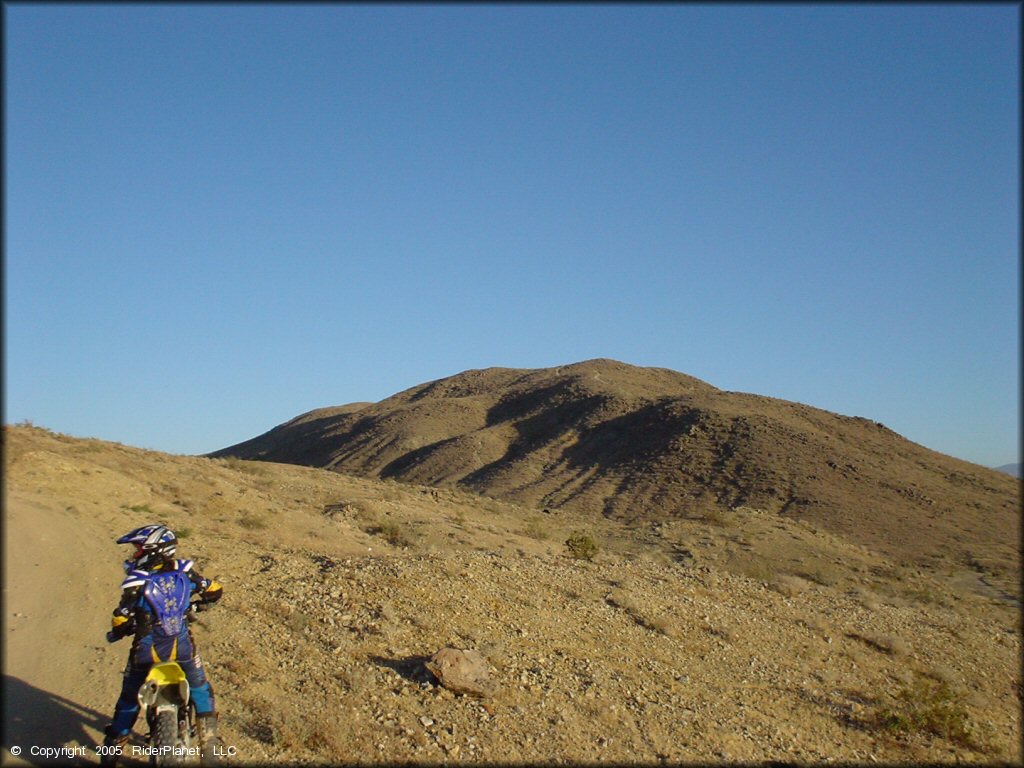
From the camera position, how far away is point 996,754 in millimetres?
10078

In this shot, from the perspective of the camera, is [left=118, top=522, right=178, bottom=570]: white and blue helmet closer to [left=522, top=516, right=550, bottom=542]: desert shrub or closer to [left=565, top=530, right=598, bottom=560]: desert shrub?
[left=565, top=530, right=598, bottom=560]: desert shrub

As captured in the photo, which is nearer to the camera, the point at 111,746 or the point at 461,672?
the point at 111,746

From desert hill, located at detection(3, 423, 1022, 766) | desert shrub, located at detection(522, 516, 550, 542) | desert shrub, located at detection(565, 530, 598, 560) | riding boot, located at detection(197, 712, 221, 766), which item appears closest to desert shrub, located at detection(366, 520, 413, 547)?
desert hill, located at detection(3, 423, 1022, 766)

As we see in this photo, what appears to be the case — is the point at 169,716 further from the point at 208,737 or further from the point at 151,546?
the point at 151,546

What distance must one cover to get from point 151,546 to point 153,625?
0.62m

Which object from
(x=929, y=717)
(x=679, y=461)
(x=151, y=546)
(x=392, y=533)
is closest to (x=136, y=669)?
(x=151, y=546)

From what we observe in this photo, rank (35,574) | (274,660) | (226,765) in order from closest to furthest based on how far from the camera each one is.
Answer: (226,765) → (274,660) → (35,574)

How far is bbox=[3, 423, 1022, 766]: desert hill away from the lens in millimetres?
7891

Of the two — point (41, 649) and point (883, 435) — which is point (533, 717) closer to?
point (41, 649)

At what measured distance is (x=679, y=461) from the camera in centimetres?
5559

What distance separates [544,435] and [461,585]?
186ft

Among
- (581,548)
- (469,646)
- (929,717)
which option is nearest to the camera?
(469,646)

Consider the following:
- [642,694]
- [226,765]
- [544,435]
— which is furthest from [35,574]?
[544,435]

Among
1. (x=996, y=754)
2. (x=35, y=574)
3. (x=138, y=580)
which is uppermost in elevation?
(x=138, y=580)
